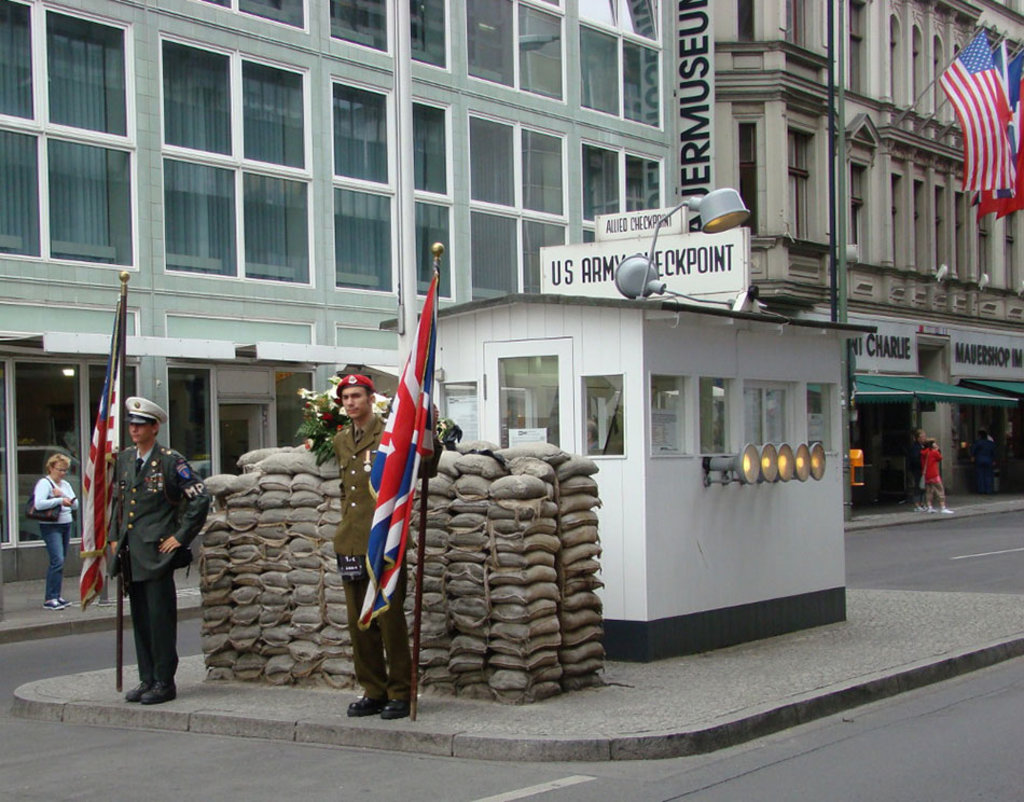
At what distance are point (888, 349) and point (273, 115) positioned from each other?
1996cm

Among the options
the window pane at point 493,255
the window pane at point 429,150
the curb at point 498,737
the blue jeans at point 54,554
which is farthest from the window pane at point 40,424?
the curb at point 498,737

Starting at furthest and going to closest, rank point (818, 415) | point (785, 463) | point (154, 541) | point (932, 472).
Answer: point (932, 472)
point (818, 415)
point (785, 463)
point (154, 541)

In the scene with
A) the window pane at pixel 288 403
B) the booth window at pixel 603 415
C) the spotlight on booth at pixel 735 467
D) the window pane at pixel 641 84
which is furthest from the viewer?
the window pane at pixel 641 84

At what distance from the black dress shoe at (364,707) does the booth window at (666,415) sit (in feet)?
9.54

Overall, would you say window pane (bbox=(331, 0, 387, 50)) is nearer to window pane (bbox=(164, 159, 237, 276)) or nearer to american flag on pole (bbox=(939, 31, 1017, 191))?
window pane (bbox=(164, 159, 237, 276))

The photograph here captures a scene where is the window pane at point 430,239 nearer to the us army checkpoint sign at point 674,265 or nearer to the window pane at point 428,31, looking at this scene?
the window pane at point 428,31

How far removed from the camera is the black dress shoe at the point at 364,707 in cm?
830

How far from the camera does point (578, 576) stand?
9070 millimetres

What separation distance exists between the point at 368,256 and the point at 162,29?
5104 mm

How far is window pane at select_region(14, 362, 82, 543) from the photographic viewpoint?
18812 millimetres

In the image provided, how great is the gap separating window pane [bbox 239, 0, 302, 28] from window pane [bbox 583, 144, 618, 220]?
7.25 metres

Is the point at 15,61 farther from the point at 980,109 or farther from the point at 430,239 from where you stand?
the point at 980,109

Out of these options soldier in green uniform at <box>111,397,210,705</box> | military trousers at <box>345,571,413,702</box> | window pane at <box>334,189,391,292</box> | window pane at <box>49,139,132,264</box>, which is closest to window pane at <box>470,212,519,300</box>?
window pane at <box>334,189,391,292</box>

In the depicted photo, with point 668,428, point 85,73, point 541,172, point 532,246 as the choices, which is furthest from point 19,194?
point 668,428
